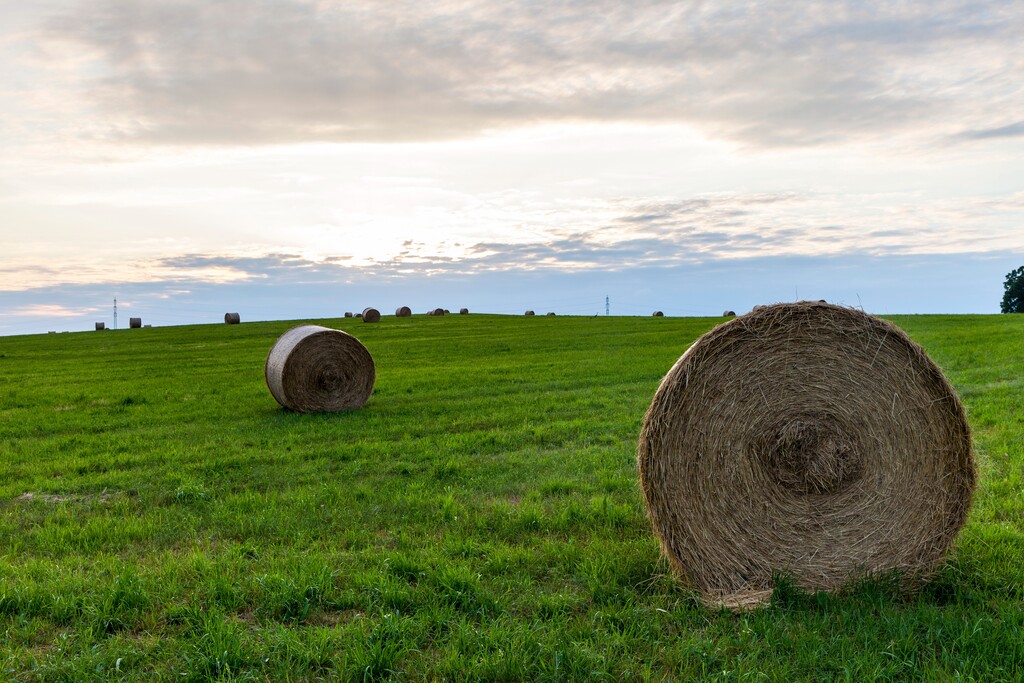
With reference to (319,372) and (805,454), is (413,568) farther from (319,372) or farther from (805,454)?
(319,372)

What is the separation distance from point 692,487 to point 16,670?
5347mm

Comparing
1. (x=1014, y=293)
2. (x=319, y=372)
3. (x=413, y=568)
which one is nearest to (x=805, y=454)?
(x=413, y=568)

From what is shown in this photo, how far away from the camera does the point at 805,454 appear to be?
6.52 meters

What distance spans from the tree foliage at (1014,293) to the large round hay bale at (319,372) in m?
68.4

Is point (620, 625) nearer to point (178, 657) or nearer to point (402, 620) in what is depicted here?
point (402, 620)

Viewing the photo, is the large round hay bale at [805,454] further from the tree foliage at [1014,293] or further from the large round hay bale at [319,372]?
the tree foliage at [1014,293]

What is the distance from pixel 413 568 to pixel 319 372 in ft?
39.3

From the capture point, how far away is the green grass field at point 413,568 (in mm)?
5180

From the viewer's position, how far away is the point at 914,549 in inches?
259

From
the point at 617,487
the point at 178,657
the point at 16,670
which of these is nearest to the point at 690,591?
the point at 617,487

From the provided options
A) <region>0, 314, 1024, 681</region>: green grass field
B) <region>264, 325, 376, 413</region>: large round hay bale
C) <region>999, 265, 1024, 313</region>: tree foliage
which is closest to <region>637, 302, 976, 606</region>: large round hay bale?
<region>0, 314, 1024, 681</region>: green grass field

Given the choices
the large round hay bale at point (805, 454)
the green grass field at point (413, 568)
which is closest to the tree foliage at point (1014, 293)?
the green grass field at point (413, 568)

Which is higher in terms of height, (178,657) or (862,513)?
(862,513)

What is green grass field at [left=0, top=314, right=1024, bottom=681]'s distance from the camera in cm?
518
